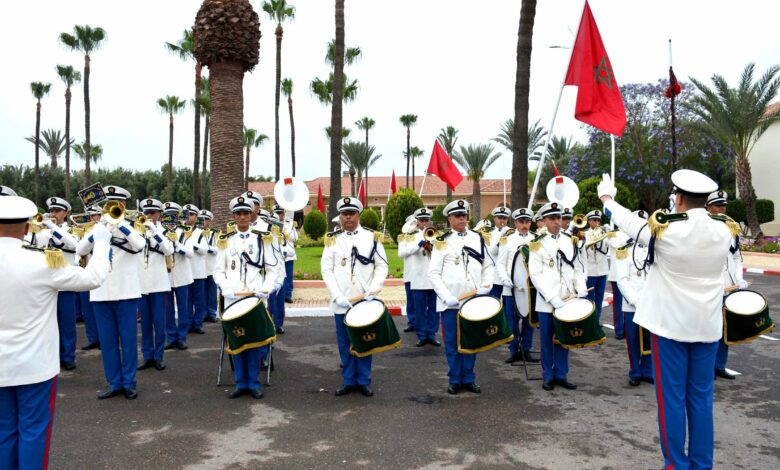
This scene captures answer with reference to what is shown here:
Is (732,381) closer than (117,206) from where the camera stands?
No

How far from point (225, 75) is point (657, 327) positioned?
1113cm

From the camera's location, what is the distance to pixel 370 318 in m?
5.91

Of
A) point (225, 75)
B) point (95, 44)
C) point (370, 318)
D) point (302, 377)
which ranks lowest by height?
point (302, 377)

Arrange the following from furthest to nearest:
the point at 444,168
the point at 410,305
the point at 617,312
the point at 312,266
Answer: the point at 312,266 → the point at 444,168 → the point at 410,305 → the point at 617,312

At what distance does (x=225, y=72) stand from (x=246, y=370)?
857 cm

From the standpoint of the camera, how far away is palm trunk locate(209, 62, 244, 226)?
42.5 ft

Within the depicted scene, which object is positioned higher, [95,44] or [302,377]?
[95,44]

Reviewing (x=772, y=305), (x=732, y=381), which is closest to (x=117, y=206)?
(x=732, y=381)

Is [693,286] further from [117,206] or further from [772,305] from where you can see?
[772,305]

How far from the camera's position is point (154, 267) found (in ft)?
24.8

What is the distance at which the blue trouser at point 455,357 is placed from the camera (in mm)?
6340

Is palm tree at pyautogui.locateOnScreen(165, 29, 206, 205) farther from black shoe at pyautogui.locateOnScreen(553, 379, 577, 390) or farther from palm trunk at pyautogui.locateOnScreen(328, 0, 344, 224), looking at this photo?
black shoe at pyautogui.locateOnScreen(553, 379, 577, 390)

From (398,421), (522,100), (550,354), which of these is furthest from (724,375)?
(522,100)

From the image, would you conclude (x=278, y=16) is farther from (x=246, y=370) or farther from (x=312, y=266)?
(x=246, y=370)
